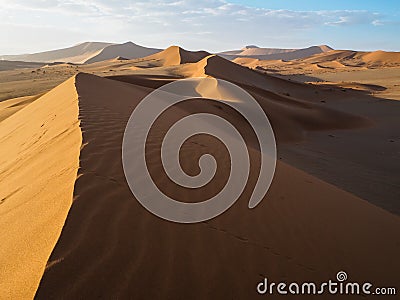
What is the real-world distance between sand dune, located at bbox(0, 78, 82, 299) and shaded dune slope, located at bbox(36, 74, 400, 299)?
0.40 ft

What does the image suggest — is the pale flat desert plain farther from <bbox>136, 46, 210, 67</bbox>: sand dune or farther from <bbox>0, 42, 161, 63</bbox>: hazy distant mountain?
<bbox>0, 42, 161, 63</bbox>: hazy distant mountain

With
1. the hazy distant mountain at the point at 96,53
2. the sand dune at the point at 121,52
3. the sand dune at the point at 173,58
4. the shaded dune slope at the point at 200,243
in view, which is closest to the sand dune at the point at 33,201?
the shaded dune slope at the point at 200,243

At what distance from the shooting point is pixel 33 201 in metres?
3.10

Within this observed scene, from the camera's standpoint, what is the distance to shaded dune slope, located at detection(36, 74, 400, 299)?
2.17 metres

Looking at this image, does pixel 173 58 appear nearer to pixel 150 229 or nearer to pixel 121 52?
pixel 150 229

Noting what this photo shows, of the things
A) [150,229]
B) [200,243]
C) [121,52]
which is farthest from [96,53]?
[200,243]

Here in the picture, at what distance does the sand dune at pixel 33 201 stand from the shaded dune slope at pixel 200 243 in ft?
0.40

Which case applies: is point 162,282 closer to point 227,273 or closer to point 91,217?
point 227,273

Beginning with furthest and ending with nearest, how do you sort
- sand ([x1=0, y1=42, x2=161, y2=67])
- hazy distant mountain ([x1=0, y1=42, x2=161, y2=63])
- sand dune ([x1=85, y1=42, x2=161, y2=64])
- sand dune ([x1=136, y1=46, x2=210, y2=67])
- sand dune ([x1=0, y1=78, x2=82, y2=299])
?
1. hazy distant mountain ([x1=0, y1=42, x2=161, y2=63])
2. sand ([x1=0, y1=42, x2=161, y2=67])
3. sand dune ([x1=85, y1=42, x2=161, y2=64])
4. sand dune ([x1=136, y1=46, x2=210, y2=67])
5. sand dune ([x1=0, y1=78, x2=82, y2=299])

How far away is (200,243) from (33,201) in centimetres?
167

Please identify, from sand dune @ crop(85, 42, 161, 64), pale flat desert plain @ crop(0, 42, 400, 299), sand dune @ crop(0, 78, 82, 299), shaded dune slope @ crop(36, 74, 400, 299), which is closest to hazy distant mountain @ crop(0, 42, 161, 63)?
sand dune @ crop(85, 42, 161, 64)

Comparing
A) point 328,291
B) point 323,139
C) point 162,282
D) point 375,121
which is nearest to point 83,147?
point 162,282

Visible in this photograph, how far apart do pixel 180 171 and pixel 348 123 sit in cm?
1273

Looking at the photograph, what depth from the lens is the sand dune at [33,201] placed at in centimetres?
212
